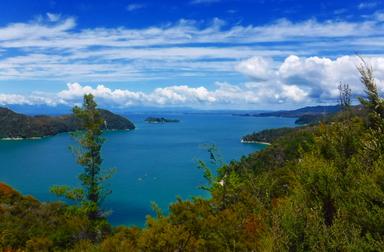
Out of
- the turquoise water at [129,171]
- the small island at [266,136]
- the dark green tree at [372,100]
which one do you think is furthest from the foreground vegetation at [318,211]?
the small island at [266,136]

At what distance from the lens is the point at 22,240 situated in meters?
34.0

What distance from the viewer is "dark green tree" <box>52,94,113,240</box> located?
2525 cm

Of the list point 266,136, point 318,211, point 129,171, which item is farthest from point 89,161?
point 266,136

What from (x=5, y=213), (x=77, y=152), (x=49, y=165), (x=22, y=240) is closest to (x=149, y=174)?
(x=49, y=165)

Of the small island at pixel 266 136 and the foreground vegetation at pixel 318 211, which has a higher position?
the foreground vegetation at pixel 318 211

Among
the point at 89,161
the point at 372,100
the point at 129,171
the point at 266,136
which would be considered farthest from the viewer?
the point at 266,136

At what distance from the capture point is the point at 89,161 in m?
25.7

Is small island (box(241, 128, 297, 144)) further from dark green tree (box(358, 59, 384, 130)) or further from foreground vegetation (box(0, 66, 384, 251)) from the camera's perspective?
dark green tree (box(358, 59, 384, 130))

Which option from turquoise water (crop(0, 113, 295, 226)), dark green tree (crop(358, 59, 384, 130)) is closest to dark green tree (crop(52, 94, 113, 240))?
dark green tree (crop(358, 59, 384, 130))

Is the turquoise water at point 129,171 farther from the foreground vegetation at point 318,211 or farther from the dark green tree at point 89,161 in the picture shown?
the foreground vegetation at point 318,211

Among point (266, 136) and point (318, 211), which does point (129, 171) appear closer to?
point (266, 136)

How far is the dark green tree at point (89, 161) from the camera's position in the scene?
2525cm

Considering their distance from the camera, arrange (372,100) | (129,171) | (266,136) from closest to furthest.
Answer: (372,100), (129,171), (266,136)

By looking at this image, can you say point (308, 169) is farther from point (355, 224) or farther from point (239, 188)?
point (239, 188)
